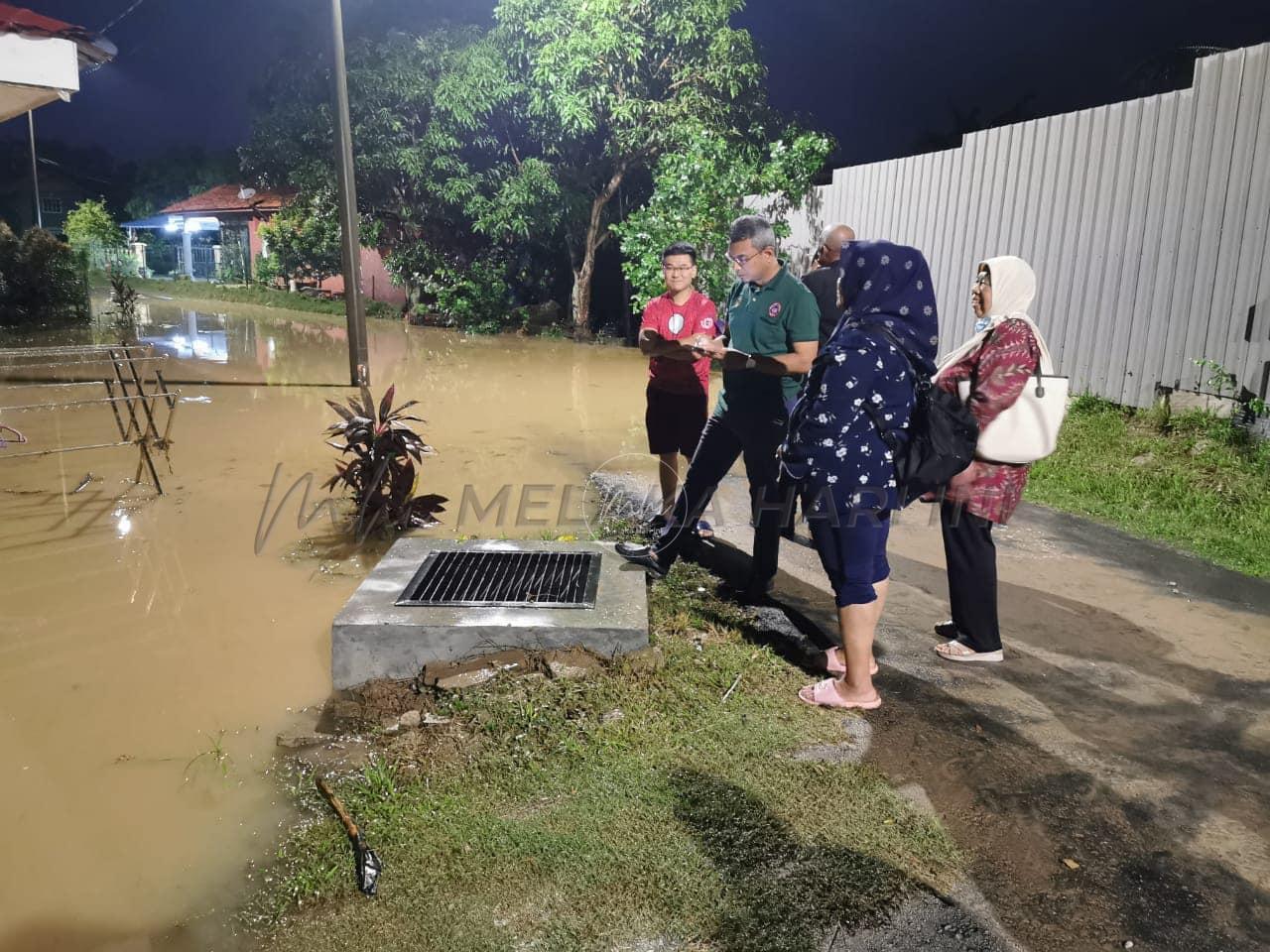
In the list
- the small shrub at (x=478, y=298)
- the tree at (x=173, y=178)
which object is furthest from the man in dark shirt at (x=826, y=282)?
the tree at (x=173, y=178)

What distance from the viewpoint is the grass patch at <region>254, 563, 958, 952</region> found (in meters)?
2.23

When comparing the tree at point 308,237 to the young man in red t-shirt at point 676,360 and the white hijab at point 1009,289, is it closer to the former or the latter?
the young man in red t-shirt at point 676,360

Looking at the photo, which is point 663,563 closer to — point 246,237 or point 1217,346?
point 1217,346

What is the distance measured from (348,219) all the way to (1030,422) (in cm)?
926

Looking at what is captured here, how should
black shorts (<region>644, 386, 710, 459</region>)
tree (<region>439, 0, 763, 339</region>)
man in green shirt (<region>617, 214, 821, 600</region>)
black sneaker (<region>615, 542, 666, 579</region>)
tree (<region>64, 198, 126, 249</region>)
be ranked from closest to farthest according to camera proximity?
man in green shirt (<region>617, 214, 821, 600</region>)
black sneaker (<region>615, 542, 666, 579</region>)
black shorts (<region>644, 386, 710, 459</region>)
tree (<region>439, 0, 763, 339</region>)
tree (<region>64, 198, 126, 249</region>)

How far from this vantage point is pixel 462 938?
2174 millimetres

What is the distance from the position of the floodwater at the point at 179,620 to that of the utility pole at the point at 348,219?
951mm

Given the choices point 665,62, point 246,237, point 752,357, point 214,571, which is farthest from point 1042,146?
point 246,237

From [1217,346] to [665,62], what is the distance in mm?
12623

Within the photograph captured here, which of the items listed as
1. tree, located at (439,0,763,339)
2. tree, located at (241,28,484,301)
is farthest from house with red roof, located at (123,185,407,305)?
tree, located at (439,0,763,339)

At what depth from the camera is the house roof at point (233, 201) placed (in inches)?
1300

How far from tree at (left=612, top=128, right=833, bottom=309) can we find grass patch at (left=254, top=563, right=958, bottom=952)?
10.2m

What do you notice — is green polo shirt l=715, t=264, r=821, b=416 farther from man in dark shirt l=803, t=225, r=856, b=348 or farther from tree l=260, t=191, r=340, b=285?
tree l=260, t=191, r=340, b=285

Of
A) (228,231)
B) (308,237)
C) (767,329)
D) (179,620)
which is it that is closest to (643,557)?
(767,329)
